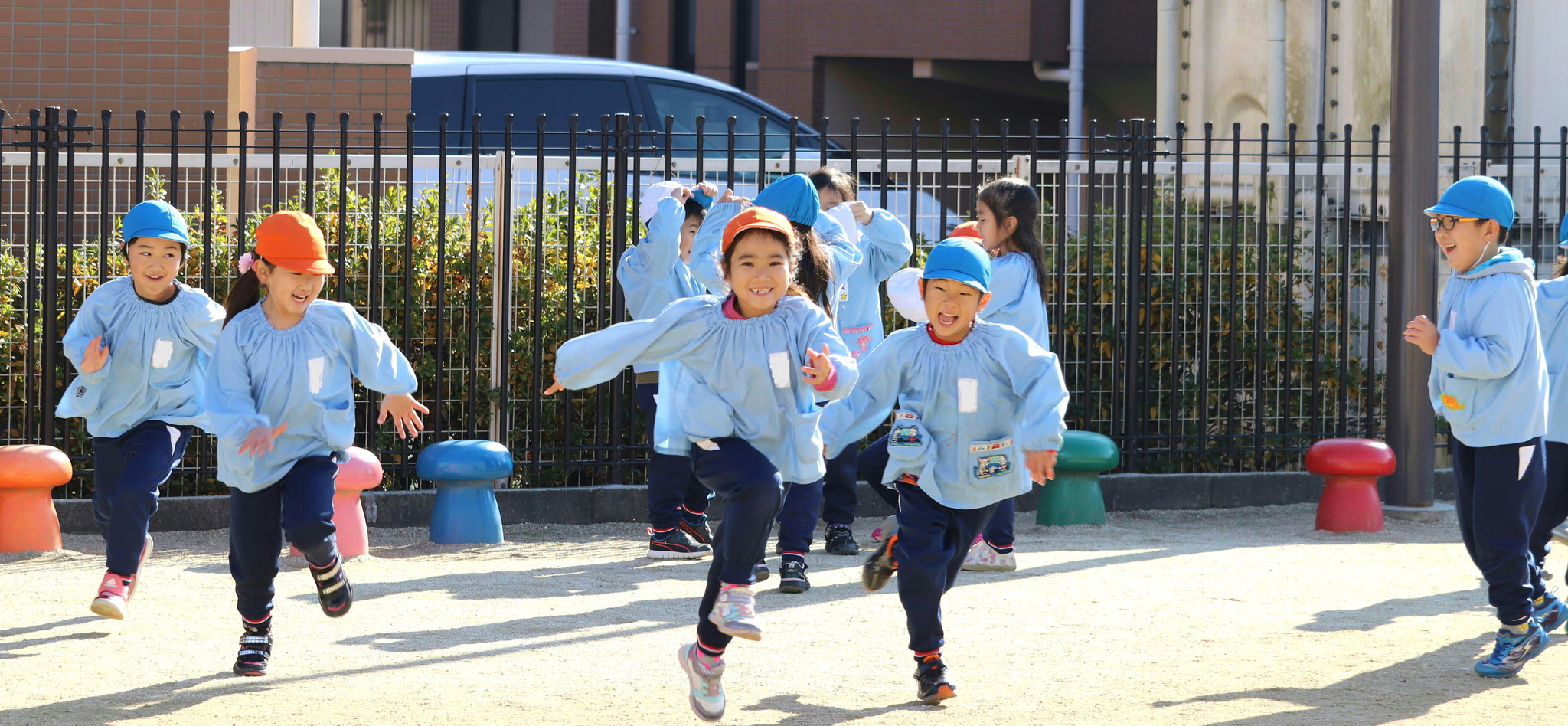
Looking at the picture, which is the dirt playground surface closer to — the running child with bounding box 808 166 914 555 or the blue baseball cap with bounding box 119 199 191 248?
the running child with bounding box 808 166 914 555

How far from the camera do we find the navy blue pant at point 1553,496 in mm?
5480

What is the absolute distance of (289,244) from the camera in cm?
492

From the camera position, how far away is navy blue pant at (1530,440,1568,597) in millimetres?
5480

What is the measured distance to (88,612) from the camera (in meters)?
5.92

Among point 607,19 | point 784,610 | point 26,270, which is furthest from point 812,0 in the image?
point 784,610

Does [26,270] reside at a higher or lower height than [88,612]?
higher

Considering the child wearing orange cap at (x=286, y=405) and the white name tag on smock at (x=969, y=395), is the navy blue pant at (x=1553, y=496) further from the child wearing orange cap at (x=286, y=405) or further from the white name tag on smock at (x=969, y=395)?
the child wearing orange cap at (x=286, y=405)

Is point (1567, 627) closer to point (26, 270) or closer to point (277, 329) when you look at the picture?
point (277, 329)

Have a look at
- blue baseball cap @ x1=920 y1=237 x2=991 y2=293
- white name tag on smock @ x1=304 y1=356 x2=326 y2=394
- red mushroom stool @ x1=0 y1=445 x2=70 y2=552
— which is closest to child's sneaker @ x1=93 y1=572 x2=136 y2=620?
white name tag on smock @ x1=304 y1=356 x2=326 y2=394

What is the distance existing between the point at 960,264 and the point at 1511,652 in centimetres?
209

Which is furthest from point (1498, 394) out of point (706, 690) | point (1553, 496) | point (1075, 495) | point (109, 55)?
point (109, 55)

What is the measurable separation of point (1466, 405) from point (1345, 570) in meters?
2.08

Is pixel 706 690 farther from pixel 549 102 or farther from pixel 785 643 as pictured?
pixel 549 102

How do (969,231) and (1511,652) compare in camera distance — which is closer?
(1511,652)
